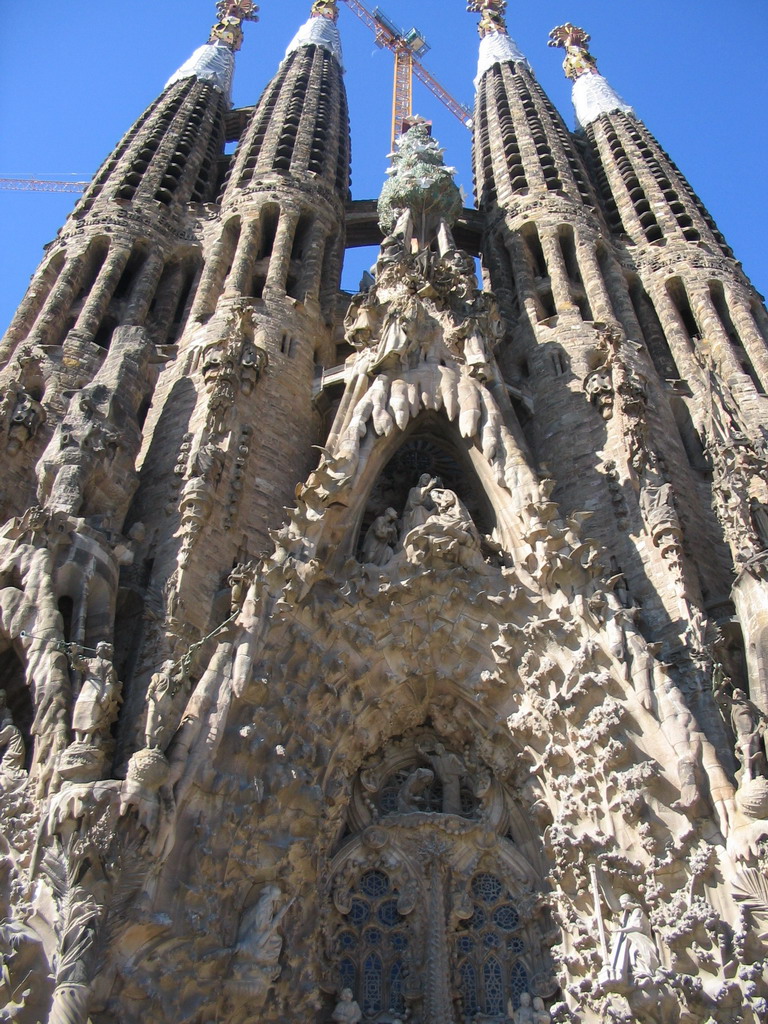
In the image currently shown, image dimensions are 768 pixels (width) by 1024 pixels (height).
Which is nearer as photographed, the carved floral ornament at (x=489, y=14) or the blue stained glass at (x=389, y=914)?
the blue stained glass at (x=389, y=914)

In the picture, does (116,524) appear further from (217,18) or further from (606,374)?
(217,18)

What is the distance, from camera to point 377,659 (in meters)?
10.3

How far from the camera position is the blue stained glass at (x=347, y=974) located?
9062 mm

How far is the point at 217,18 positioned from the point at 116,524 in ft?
A: 78.4

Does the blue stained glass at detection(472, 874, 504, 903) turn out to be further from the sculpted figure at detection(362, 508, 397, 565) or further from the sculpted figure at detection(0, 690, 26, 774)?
the sculpted figure at detection(0, 690, 26, 774)

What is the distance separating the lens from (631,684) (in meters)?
9.44

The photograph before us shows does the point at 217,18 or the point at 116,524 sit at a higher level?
the point at 217,18

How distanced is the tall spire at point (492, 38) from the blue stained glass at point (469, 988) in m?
26.1

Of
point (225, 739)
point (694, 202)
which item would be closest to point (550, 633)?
point (225, 739)

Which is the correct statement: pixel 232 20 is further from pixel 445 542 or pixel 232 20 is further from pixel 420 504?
pixel 445 542

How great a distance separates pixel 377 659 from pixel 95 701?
3.00 m

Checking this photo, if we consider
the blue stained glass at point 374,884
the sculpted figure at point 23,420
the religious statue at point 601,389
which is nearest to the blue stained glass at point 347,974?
the blue stained glass at point 374,884

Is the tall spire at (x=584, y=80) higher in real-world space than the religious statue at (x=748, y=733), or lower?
higher

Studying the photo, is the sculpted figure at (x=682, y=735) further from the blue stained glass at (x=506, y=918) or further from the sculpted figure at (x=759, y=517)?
the sculpted figure at (x=759, y=517)
